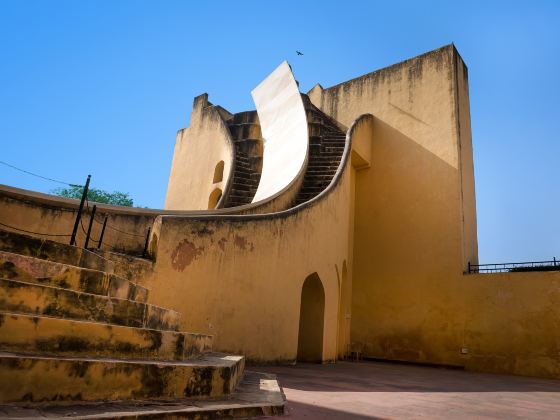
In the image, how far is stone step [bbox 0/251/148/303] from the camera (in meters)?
2.88

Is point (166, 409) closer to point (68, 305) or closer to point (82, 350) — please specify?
point (82, 350)

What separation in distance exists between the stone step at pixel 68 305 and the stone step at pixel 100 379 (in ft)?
1.60

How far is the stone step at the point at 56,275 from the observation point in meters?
2.88

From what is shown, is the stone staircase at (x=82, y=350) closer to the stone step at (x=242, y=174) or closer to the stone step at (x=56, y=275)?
the stone step at (x=56, y=275)

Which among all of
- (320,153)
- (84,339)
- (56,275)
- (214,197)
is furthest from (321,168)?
(84,339)

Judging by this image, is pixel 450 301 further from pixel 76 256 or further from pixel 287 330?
pixel 76 256

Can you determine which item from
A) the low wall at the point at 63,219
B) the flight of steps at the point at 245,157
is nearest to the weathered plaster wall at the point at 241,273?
the low wall at the point at 63,219

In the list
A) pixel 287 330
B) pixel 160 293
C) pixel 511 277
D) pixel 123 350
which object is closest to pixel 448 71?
pixel 511 277

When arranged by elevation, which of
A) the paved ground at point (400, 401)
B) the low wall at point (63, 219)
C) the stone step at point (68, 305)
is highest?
the low wall at point (63, 219)

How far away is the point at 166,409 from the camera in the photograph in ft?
7.22

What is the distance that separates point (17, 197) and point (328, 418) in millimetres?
5456

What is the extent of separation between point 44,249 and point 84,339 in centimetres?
132

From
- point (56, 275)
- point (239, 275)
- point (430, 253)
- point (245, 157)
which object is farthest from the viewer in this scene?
point (245, 157)

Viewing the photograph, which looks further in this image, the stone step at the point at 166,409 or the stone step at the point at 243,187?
the stone step at the point at 243,187
